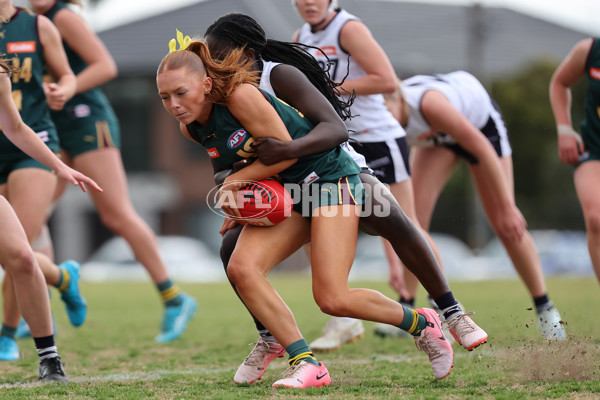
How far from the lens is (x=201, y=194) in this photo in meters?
35.9

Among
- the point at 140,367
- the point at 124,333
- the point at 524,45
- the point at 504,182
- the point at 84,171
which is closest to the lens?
the point at 140,367

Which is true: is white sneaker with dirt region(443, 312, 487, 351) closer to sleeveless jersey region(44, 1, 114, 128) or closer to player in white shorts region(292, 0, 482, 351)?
player in white shorts region(292, 0, 482, 351)

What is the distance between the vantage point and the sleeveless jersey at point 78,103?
6.61 meters

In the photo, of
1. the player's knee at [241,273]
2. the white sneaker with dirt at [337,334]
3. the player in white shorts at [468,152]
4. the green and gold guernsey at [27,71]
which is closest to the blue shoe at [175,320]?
the white sneaker with dirt at [337,334]

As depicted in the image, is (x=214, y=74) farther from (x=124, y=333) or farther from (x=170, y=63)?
(x=124, y=333)

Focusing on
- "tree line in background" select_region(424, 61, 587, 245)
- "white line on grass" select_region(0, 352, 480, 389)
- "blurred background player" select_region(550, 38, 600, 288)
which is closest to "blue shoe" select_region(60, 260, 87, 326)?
"white line on grass" select_region(0, 352, 480, 389)

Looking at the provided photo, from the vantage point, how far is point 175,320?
706 cm

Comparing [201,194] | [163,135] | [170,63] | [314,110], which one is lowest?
[201,194]

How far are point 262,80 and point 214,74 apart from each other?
357 mm

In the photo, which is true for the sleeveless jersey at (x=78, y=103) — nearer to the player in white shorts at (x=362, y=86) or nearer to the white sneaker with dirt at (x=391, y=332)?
the player in white shorts at (x=362, y=86)

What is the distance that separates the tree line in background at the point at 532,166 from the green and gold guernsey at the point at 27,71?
28575 millimetres

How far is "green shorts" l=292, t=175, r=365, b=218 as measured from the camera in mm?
4527

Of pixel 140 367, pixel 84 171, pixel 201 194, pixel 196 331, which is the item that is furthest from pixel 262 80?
pixel 201 194

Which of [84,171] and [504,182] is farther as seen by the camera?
[84,171]
